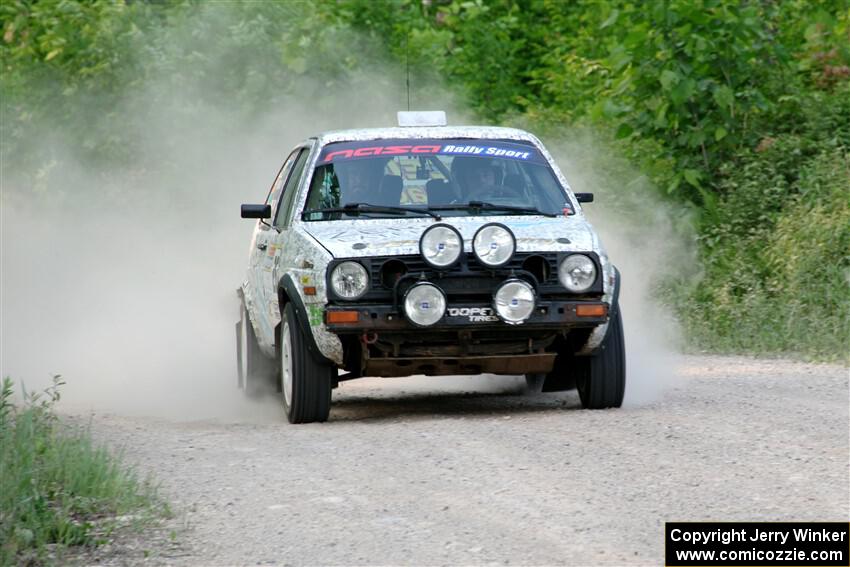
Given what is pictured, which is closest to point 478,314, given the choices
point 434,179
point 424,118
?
point 434,179

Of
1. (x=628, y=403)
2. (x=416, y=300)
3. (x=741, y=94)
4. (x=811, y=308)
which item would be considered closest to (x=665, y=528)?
(x=416, y=300)

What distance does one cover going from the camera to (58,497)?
7.13 meters

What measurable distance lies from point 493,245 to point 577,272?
533mm

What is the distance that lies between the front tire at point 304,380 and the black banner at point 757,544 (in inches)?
133

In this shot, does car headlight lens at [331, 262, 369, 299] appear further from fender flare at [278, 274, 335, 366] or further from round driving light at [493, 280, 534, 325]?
round driving light at [493, 280, 534, 325]

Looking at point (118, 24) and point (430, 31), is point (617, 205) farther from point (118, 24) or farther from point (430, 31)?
point (118, 24)

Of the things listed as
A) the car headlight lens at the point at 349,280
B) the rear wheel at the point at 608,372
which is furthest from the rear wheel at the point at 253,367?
the rear wheel at the point at 608,372

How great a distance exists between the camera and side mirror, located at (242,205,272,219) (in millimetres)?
10680

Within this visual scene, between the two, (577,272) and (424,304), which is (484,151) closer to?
(577,272)

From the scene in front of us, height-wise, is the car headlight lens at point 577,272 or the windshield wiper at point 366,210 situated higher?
the windshield wiper at point 366,210

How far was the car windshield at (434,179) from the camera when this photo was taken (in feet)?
32.9

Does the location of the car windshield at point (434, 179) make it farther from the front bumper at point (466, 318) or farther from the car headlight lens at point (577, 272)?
the front bumper at point (466, 318)

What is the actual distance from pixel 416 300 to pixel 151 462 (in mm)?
1692

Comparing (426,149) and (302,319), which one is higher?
(426,149)
